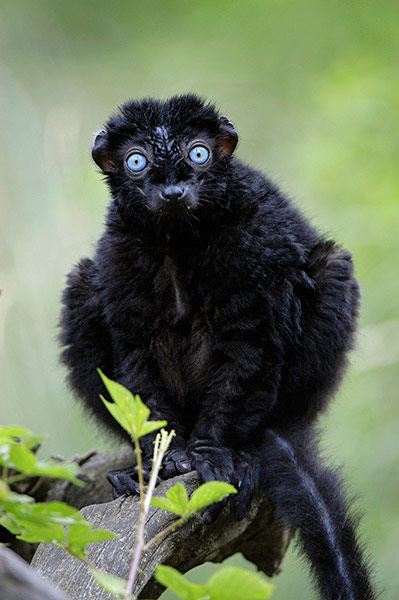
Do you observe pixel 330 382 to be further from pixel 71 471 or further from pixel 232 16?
pixel 232 16

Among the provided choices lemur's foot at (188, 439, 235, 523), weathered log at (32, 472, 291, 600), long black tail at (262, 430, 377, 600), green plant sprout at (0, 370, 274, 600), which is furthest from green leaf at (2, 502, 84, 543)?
lemur's foot at (188, 439, 235, 523)

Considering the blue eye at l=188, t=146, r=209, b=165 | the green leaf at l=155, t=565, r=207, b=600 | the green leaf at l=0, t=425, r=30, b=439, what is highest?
the blue eye at l=188, t=146, r=209, b=165

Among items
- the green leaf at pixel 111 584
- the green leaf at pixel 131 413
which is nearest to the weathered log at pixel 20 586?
the green leaf at pixel 111 584

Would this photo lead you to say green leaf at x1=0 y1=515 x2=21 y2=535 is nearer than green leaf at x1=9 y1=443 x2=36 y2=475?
No

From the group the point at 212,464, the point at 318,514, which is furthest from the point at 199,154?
the point at 318,514

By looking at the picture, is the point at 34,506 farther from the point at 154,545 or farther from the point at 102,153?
the point at 102,153

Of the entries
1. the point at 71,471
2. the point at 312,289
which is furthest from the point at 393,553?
the point at 71,471

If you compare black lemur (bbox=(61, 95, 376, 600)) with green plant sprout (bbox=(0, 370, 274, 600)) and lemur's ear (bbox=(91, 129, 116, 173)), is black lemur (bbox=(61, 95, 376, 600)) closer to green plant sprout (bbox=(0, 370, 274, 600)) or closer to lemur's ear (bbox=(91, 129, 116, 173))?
lemur's ear (bbox=(91, 129, 116, 173))
